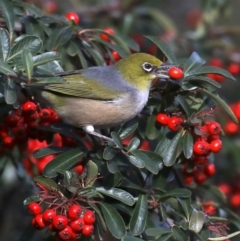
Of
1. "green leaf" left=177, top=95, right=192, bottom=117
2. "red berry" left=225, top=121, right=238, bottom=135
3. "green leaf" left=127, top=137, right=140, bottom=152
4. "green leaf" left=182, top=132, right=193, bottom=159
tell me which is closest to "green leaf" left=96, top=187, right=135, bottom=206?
"green leaf" left=127, top=137, right=140, bottom=152

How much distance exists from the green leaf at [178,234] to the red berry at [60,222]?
0.66m

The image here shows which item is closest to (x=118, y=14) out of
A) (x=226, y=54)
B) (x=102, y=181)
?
(x=226, y=54)

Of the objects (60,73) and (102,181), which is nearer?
(102,181)

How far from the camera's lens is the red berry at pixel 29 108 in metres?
3.90

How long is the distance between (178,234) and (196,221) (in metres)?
0.15

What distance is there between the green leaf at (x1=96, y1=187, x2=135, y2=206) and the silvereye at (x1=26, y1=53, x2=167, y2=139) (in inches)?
26.8

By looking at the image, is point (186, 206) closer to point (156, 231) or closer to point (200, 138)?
point (156, 231)

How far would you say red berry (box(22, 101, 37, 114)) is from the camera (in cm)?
390

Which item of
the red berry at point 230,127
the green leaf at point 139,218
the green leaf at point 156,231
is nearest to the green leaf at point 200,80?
the green leaf at point 139,218

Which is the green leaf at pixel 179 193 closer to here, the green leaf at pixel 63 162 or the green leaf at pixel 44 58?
the green leaf at pixel 63 162

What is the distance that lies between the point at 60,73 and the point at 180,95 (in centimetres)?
82

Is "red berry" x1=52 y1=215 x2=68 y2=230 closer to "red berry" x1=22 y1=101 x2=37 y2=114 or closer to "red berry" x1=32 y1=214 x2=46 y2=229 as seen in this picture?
"red berry" x1=32 y1=214 x2=46 y2=229

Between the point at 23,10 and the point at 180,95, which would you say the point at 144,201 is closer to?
the point at 180,95

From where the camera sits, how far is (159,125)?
13.5 feet
